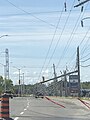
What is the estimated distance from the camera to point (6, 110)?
2469cm

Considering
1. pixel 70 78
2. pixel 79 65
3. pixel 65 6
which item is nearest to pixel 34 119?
pixel 65 6

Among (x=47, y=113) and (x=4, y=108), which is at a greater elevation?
(x=4, y=108)

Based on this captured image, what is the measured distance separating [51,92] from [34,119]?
16535cm

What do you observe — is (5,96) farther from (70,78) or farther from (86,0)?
(70,78)

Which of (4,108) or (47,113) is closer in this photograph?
(4,108)

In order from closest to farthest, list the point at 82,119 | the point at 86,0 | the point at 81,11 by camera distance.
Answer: the point at 82,119 < the point at 86,0 < the point at 81,11

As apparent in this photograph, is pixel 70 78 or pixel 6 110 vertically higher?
pixel 70 78

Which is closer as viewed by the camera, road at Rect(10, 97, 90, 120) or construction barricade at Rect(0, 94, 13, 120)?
construction barricade at Rect(0, 94, 13, 120)

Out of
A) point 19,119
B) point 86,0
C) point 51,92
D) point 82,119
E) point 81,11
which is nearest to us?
point 19,119

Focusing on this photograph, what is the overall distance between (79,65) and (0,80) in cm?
11029

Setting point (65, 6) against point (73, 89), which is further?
point (73, 89)

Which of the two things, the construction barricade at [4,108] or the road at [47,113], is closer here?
the construction barricade at [4,108]

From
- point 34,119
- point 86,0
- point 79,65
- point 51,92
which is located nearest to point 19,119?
point 34,119

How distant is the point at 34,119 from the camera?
24625 millimetres
